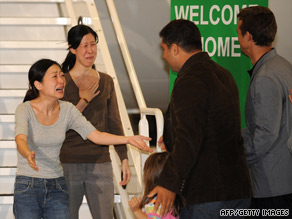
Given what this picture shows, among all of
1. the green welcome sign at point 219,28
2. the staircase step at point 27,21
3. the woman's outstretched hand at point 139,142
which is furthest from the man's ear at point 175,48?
the staircase step at point 27,21

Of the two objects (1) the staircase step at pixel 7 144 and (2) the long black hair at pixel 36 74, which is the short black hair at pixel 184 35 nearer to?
(2) the long black hair at pixel 36 74

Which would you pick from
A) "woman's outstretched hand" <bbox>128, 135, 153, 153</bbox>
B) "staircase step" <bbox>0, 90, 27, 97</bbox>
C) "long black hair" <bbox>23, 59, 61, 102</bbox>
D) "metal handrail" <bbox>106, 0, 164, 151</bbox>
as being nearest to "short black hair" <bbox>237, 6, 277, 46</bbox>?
"metal handrail" <bbox>106, 0, 164, 151</bbox>

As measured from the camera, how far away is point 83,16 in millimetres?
5301

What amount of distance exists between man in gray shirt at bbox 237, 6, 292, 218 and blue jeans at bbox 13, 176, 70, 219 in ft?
3.70

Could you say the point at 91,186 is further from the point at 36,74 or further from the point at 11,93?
the point at 11,93

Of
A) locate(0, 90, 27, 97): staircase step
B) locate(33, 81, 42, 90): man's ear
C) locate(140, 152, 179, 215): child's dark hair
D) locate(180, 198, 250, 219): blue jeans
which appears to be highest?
locate(33, 81, 42, 90): man's ear

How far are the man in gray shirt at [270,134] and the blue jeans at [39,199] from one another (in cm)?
113

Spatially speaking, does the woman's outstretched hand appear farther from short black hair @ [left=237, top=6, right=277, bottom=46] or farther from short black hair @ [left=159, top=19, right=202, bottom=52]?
short black hair @ [left=237, top=6, right=277, bottom=46]

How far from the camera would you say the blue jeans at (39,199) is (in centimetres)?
307

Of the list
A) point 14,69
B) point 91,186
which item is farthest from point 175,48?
point 14,69

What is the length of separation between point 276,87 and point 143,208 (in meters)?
1.05

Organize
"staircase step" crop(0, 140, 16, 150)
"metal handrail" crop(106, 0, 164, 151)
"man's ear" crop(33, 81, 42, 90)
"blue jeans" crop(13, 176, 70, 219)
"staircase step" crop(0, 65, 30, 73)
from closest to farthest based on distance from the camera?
"blue jeans" crop(13, 176, 70, 219) < "man's ear" crop(33, 81, 42, 90) < "metal handrail" crop(106, 0, 164, 151) < "staircase step" crop(0, 140, 16, 150) < "staircase step" crop(0, 65, 30, 73)

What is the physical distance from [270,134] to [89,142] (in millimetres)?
1197

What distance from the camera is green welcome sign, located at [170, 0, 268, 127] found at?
5602 mm
